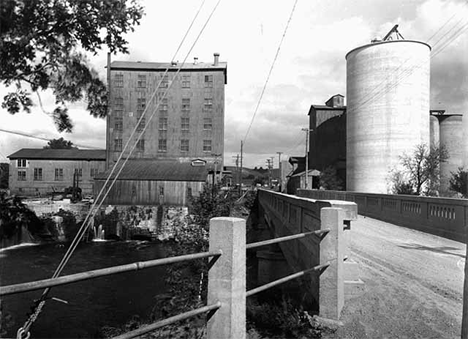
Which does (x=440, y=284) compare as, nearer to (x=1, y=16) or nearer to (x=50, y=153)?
(x=1, y=16)

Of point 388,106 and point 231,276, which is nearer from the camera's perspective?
point 231,276

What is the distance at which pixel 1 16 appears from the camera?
10.2ft

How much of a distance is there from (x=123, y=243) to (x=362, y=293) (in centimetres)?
3928

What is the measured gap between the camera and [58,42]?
11.9 feet

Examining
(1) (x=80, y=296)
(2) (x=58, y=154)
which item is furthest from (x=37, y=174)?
(1) (x=80, y=296)

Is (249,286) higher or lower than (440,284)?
lower

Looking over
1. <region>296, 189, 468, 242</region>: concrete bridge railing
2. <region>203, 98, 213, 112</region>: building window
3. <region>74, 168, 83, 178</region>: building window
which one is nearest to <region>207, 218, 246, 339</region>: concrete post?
<region>296, 189, 468, 242</region>: concrete bridge railing

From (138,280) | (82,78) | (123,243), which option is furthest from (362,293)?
(123,243)

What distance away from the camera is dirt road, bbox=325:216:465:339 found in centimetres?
444

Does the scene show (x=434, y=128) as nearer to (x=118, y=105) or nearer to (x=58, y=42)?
(x=118, y=105)

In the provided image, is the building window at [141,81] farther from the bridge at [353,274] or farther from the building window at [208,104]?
the building window at [208,104]

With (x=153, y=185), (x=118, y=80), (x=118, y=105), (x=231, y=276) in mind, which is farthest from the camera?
(x=153, y=185)

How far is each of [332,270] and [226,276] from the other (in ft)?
8.02

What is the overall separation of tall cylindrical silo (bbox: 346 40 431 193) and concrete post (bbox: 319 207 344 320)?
41.3m
